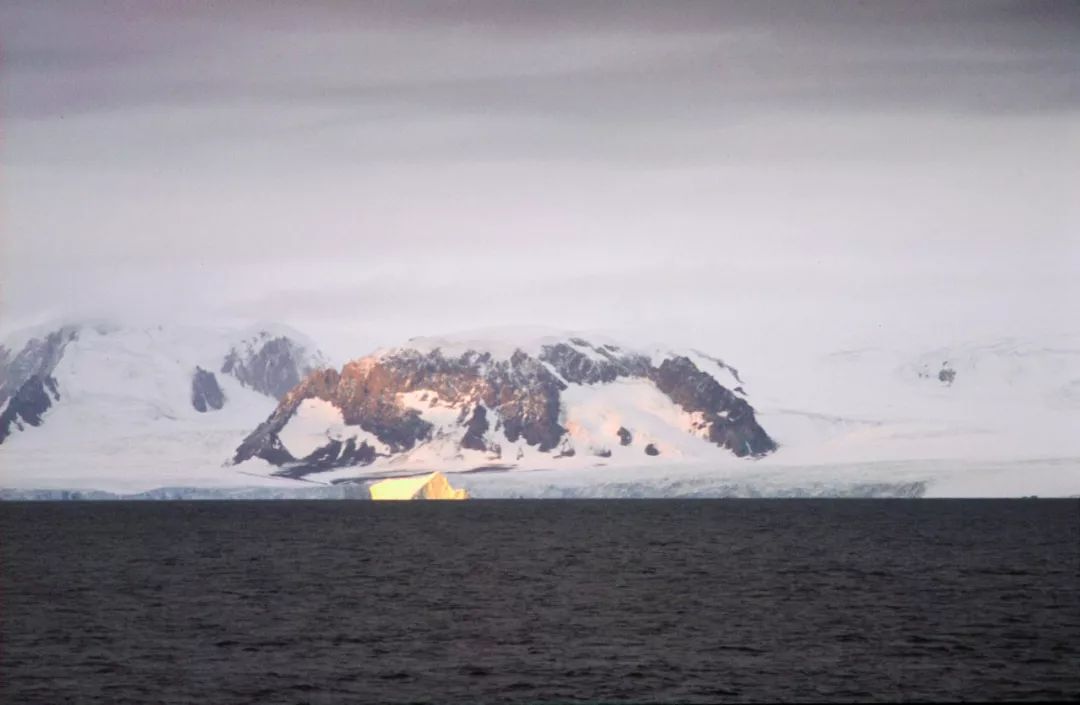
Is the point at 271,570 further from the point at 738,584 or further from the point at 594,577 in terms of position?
the point at 738,584

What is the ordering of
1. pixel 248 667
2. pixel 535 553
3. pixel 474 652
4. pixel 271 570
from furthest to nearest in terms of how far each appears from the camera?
pixel 535 553 → pixel 271 570 → pixel 474 652 → pixel 248 667

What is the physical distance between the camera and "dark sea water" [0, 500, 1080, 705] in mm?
40438

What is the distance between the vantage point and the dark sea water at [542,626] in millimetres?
40438

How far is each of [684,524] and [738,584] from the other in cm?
11265

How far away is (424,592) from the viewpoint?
7219cm

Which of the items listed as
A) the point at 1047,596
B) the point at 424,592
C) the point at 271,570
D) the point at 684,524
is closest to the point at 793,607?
the point at 1047,596

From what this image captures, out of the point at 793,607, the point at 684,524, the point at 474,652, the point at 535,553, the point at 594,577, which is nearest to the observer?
the point at 474,652

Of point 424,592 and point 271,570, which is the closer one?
point 424,592

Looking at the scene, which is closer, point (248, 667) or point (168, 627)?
point (248, 667)

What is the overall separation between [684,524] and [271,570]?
337 ft

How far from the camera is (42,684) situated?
134 feet

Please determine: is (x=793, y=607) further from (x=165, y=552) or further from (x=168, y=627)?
(x=165, y=552)

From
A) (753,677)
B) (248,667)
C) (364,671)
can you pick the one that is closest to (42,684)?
(248,667)

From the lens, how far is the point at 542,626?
55438mm
